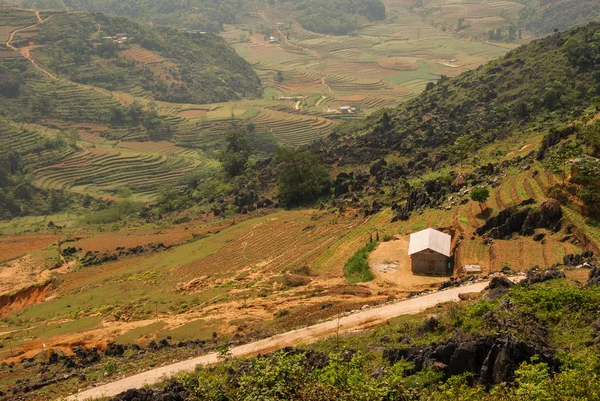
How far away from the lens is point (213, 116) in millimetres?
117875

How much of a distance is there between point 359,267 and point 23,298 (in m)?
26.0

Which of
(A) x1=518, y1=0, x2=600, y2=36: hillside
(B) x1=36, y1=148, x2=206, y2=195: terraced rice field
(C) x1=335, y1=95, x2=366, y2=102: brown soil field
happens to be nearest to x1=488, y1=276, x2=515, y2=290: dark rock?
(B) x1=36, y1=148, x2=206, y2=195: terraced rice field

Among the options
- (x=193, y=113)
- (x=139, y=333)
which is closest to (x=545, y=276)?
(x=139, y=333)

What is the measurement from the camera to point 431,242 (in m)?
33.1

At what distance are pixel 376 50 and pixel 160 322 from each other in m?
159

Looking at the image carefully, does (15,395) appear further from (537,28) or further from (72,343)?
(537,28)

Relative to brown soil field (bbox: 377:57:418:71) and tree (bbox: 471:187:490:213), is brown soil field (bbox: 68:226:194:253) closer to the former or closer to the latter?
tree (bbox: 471:187:490:213)

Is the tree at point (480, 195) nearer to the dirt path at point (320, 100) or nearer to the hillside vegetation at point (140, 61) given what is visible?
the dirt path at point (320, 100)

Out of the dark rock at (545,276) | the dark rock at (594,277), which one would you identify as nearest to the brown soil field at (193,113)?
the dark rock at (545,276)

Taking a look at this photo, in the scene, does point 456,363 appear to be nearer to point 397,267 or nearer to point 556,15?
point 397,267

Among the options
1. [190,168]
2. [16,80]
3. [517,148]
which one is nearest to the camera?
[517,148]

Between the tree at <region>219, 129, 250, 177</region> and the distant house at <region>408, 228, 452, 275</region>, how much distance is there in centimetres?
4506

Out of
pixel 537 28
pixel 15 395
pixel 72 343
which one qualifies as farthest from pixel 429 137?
pixel 537 28

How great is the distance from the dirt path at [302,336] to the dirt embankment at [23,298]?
21.6m
